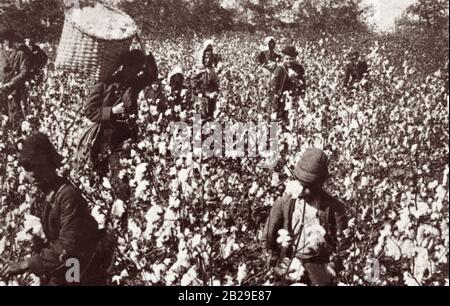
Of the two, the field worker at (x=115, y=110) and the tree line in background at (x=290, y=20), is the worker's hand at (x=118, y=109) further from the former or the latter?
the tree line in background at (x=290, y=20)

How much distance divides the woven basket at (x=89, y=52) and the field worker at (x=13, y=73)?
6.53ft

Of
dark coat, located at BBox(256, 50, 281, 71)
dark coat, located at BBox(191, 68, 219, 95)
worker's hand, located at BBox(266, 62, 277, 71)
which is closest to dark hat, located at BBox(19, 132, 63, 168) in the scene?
dark coat, located at BBox(191, 68, 219, 95)

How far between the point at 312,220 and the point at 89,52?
2.56 metres

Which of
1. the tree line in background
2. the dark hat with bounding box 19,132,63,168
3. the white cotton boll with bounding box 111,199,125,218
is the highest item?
the tree line in background

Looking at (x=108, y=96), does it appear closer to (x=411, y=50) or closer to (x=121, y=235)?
(x=121, y=235)

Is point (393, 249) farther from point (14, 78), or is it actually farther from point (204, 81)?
point (14, 78)

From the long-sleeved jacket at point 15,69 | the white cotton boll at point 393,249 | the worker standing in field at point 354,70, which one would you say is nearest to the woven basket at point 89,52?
the long-sleeved jacket at point 15,69

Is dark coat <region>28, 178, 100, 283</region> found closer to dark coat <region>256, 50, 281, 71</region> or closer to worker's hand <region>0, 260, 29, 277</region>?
worker's hand <region>0, 260, 29, 277</region>

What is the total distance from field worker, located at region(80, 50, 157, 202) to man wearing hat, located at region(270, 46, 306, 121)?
7.62 ft

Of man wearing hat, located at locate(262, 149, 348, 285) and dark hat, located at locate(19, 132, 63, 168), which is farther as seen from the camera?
man wearing hat, located at locate(262, 149, 348, 285)

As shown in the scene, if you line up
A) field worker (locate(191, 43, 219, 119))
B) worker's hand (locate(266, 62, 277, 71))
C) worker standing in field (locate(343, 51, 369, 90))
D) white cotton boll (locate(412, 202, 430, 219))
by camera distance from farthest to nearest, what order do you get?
worker standing in field (locate(343, 51, 369, 90)), worker's hand (locate(266, 62, 277, 71)), field worker (locate(191, 43, 219, 119)), white cotton boll (locate(412, 202, 430, 219))

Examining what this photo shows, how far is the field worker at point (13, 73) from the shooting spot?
22.0 ft

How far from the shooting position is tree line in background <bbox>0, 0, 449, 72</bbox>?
688 centimetres

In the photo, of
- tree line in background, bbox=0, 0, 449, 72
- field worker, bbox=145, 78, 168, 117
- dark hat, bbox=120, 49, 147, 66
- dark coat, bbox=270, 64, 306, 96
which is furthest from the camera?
dark coat, bbox=270, 64, 306, 96
